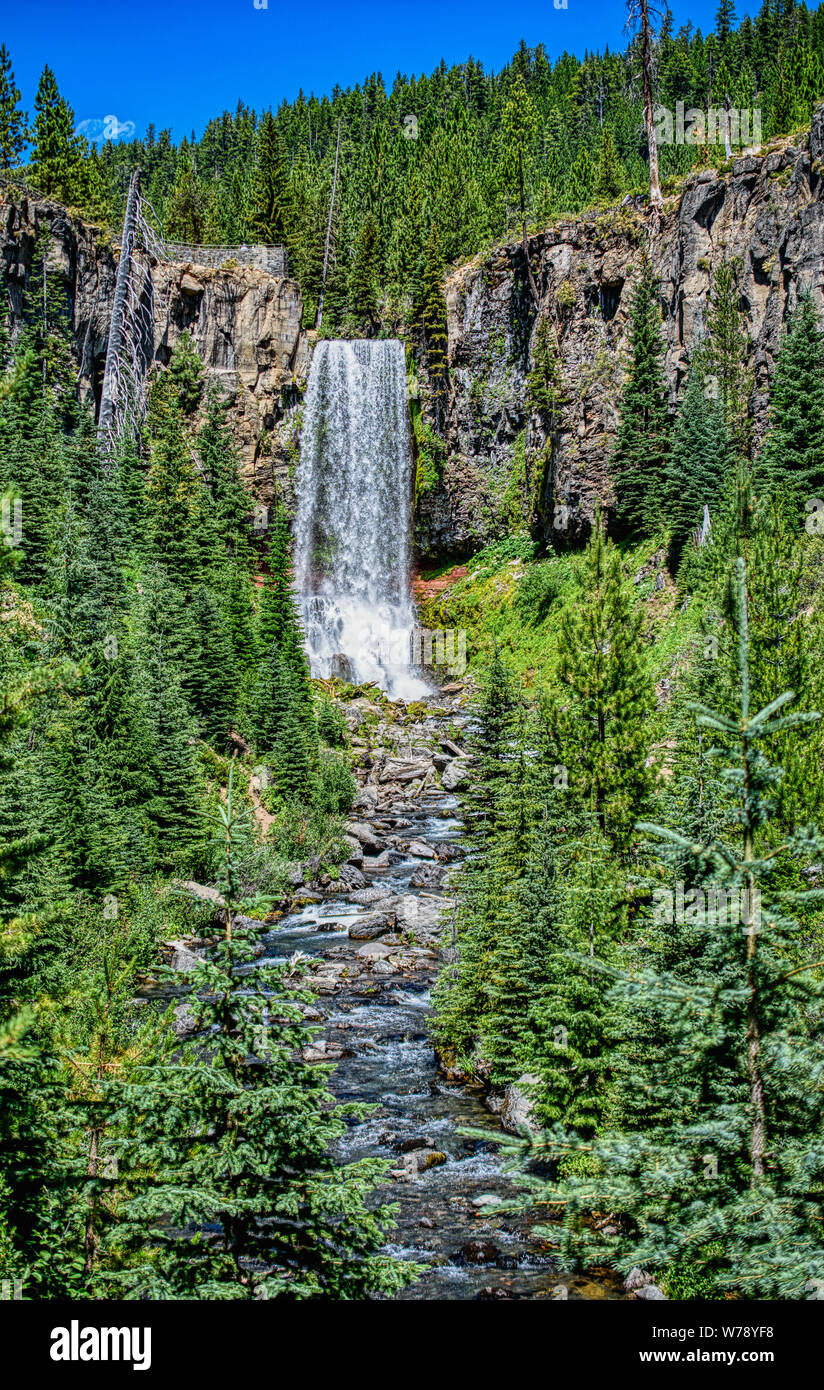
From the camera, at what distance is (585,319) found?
178ft

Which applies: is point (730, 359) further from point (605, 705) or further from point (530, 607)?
point (605, 705)

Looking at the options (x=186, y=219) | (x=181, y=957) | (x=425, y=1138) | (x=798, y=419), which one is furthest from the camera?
(x=186, y=219)

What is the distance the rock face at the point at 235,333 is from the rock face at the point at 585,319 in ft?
34.9

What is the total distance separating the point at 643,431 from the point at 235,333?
29.4 meters

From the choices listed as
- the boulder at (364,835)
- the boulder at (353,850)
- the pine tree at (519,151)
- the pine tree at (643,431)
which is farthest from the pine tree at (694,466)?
the pine tree at (519,151)

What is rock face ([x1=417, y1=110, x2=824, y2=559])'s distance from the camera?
44062 mm

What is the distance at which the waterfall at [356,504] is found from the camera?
2292 inches

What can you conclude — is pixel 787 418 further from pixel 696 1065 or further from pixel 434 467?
pixel 696 1065

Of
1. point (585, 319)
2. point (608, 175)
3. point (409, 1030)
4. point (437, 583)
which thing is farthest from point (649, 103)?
point (409, 1030)

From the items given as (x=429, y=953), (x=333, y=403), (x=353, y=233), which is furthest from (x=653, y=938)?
(x=353, y=233)

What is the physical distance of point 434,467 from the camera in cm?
6150

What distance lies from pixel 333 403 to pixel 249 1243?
61.3 meters

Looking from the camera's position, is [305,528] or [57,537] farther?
[305,528]

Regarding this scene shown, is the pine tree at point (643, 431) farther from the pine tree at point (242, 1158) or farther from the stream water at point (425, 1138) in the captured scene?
the pine tree at point (242, 1158)
